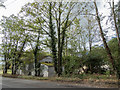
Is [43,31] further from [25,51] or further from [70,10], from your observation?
[25,51]

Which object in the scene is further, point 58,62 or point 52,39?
point 52,39

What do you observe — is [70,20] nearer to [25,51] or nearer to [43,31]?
[43,31]

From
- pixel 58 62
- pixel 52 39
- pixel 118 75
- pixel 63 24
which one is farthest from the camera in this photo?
pixel 63 24

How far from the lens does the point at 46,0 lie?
16.0 m

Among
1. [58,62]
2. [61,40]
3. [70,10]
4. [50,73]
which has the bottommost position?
[50,73]

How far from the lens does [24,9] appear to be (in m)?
16.8

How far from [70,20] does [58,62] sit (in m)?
6.60

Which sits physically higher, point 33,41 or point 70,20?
point 70,20

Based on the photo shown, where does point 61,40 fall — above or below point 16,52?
above

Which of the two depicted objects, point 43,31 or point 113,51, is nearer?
point 113,51

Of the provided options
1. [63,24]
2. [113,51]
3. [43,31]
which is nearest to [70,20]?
[63,24]

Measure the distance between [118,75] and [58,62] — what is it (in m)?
7.67

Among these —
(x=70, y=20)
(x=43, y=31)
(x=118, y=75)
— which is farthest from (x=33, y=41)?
(x=118, y=75)

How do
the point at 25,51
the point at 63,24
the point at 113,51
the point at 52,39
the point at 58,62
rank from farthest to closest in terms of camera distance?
1. the point at 25,51
2. the point at 63,24
3. the point at 52,39
4. the point at 58,62
5. the point at 113,51
